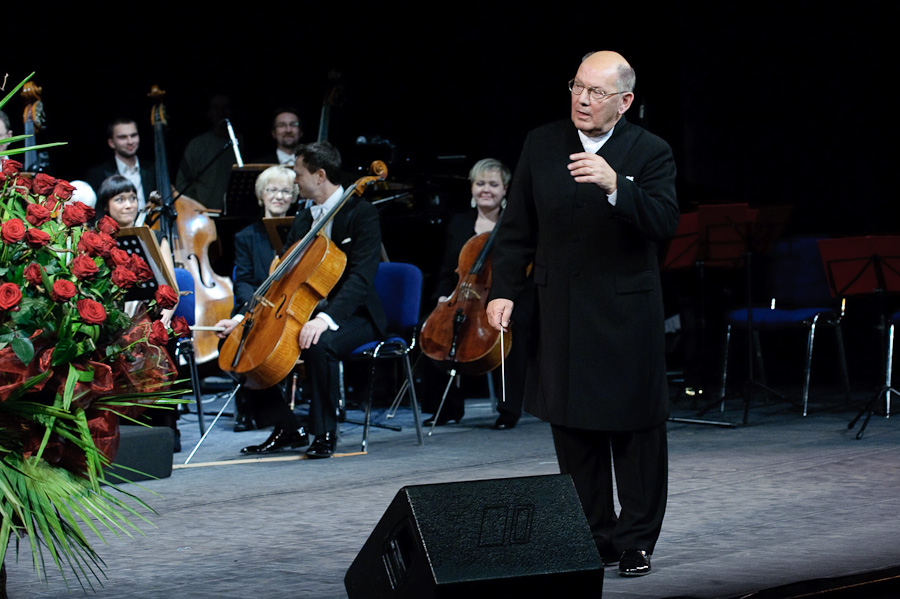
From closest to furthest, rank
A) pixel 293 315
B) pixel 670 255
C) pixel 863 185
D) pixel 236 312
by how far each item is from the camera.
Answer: pixel 293 315 < pixel 236 312 < pixel 670 255 < pixel 863 185

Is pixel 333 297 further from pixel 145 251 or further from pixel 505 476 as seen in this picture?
pixel 505 476

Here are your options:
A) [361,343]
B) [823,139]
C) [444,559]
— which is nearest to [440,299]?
[361,343]

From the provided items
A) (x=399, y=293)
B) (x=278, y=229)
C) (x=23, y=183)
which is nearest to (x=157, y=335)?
(x=23, y=183)

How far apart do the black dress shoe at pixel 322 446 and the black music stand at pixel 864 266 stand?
101 inches

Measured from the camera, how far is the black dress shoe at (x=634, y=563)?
10.9ft

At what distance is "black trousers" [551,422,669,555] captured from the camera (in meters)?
3.39

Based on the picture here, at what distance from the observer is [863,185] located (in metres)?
8.04

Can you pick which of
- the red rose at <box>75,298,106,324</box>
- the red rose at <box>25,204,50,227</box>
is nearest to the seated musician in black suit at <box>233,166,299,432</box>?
the red rose at <box>25,204,50,227</box>

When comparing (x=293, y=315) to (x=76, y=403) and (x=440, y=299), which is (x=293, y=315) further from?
(x=76, y=403)

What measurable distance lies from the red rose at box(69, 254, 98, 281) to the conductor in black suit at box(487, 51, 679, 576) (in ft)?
4.41

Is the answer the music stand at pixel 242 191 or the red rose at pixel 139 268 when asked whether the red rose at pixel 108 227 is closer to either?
the red rose at pixel 139 268

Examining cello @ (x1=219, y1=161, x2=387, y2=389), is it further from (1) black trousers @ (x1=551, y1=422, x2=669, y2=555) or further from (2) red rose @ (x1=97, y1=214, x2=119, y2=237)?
(2) red rose @ (x1=97, y1=214, x2=119, y2=237)

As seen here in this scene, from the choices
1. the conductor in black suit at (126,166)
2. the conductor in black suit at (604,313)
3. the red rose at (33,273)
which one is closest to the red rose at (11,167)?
the red rose at (33,273)

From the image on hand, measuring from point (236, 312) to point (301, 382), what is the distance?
1.99m
